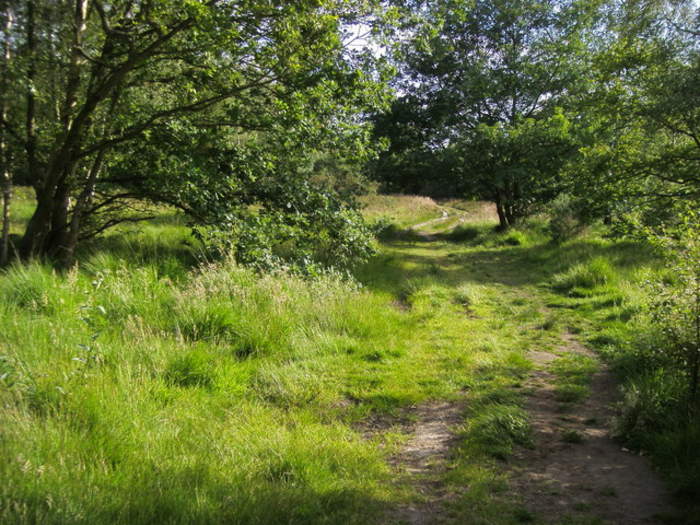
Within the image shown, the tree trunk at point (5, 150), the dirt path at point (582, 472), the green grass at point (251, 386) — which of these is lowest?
the dirt path at point (582, 472)

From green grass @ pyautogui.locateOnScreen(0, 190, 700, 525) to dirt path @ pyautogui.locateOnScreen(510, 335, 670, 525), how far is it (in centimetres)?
20

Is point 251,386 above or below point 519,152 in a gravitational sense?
below

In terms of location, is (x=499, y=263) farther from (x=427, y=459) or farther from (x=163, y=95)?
(x=427, y=459)

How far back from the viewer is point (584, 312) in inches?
334

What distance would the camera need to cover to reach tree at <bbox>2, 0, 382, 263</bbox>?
671 centimetres

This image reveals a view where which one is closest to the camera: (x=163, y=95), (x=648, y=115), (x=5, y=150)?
(x=5, y=150)

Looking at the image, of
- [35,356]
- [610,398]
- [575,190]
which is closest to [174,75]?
[35,356]

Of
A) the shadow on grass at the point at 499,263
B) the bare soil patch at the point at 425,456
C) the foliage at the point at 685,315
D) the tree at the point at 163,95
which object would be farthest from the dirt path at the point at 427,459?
the tree at the point at 163,95

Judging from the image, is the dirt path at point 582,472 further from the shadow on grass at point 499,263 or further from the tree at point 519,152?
the tree at point 519,152

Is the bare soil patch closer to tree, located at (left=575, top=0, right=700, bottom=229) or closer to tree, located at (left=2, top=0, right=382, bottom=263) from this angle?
tree, located at (left=575, top=0, right=700, bottom=229)

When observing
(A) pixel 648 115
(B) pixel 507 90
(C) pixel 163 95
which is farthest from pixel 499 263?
(C) pixel 163 95

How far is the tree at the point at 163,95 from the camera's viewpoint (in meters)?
6.71

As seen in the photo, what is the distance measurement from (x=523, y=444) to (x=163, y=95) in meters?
8.51

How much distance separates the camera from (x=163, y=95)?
8.55m
